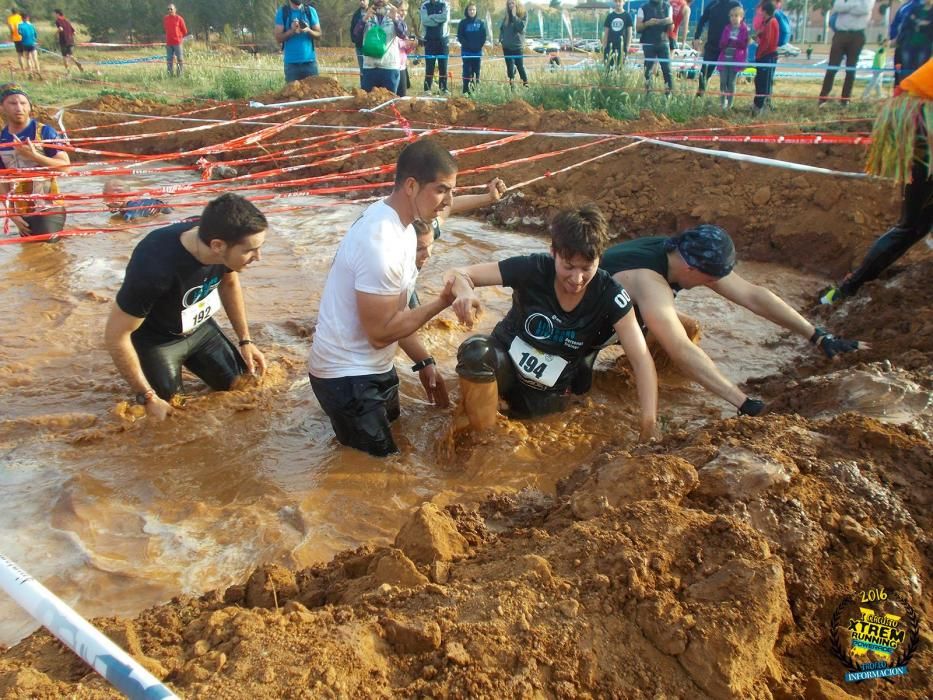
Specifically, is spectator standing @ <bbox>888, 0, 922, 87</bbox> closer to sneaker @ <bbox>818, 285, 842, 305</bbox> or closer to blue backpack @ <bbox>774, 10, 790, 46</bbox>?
blue backpack @ <bbox>774, 10, 790, 46</bbox>

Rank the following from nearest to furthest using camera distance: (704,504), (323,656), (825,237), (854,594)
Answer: (323,656), (854,594), (704,504), (825,237)

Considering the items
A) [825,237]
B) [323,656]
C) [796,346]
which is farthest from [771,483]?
[825,237]

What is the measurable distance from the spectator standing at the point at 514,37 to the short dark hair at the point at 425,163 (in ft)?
30.7

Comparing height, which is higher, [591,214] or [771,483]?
[591,214]

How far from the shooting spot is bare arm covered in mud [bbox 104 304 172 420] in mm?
3617

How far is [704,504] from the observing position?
2.47 metres

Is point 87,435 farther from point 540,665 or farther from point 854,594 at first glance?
point 854,594

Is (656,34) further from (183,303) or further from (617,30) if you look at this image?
(183,303)

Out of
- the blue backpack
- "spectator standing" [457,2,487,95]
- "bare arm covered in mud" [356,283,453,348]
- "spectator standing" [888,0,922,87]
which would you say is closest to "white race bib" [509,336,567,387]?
"bare arm covered in mud" [356,283,453,348]

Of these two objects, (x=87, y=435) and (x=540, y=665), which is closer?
(x=540, y=665)

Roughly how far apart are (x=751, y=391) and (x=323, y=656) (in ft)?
11.4

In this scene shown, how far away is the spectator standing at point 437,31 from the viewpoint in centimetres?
1201

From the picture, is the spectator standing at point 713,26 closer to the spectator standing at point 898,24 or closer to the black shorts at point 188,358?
the spectator standing at point 898,24

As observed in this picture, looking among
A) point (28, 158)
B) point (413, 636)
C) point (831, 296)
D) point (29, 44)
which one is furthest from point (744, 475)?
point (29, 44)
